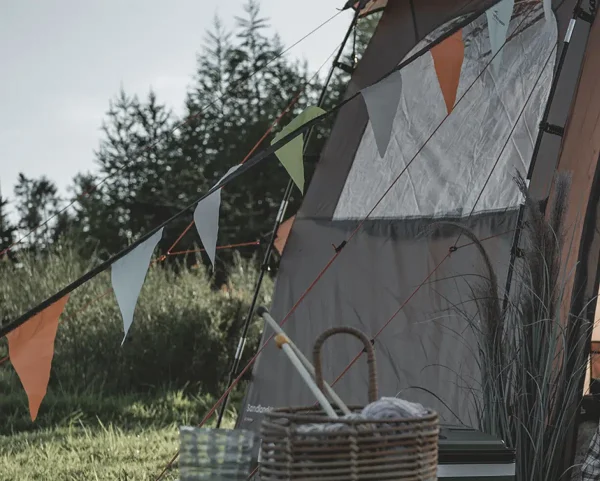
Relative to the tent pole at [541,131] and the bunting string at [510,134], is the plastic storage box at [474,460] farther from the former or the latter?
the bunting string at [510,134]

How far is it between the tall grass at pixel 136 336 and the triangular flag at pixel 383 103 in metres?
3.47

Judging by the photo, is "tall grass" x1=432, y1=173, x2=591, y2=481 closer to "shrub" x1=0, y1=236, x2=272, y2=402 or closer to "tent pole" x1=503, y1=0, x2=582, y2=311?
"tent pole" x1=503, y1=0, x2=582, y2=311

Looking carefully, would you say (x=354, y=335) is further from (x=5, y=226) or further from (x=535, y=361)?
(x=5, y=226)

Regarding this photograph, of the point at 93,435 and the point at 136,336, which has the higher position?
the point at 136,336

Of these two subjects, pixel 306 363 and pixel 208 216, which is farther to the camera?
pixel 208 216

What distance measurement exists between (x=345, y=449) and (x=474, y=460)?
0.55m

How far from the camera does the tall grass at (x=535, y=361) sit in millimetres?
2373

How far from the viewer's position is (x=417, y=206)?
11.2 feet

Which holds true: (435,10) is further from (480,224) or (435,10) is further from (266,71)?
(266,71)

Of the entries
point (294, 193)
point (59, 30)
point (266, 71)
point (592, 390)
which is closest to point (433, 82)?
point (592, 390)

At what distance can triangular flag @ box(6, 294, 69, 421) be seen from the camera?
7.01ft

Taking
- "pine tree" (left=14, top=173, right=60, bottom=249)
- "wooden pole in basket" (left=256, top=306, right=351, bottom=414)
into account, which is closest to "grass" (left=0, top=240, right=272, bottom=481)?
"wooden pole in basket" (left=256, top=306, right=351, bottom=414)

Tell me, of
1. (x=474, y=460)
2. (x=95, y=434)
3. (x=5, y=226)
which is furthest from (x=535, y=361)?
(x=5, y=226)

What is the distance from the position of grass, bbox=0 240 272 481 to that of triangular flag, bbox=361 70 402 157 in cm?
208
